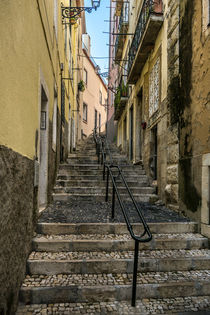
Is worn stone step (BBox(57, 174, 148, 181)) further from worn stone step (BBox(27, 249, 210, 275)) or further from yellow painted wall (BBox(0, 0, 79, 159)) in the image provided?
worn stone step (BBox(27, 249, 210, 275))

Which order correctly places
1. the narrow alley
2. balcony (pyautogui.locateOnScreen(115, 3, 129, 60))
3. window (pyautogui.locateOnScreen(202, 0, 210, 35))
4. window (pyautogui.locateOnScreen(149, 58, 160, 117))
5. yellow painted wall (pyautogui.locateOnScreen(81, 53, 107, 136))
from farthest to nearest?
yellow painted wall (pyautogui.locateOnScreen(81, 53, 107, 136))
balcony (pyautogui.locateOnScreen(115, 3, 129, 60))
window (pyautogui.locateOnScreen(149, 58, 160, 117))
window (pyautogui.locateOnScreen(202, 0, 210, 35))
the narrow alley

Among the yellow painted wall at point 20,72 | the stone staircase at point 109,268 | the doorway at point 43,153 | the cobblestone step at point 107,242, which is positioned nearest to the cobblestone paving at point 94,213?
the stone staircase at point 109,268

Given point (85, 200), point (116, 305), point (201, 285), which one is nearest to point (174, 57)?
point (85, 200)

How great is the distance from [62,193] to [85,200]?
2.33 ft

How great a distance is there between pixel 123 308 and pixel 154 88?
18.9 ft

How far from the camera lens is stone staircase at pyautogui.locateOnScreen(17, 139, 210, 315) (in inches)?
108

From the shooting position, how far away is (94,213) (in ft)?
15.8

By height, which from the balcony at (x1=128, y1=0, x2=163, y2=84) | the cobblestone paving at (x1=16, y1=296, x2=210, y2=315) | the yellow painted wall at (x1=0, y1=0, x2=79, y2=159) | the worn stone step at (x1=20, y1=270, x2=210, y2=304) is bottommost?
the cobblestone paving at (x1=16, y1=296, x2=210, y2=315)

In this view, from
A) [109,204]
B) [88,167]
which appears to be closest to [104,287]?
[109,204]

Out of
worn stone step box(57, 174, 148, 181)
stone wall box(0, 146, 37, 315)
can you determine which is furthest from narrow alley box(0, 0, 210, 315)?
worn stone step box(57, 174, 148, 181)

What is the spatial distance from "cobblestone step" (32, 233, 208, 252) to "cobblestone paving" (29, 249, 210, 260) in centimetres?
8

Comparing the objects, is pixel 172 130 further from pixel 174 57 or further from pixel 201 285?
pixel 201 285

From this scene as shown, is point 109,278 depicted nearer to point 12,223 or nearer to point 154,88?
point 12,223

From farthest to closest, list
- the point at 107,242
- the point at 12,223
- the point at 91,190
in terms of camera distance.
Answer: the point at 91,190 → the point at 107,242 → the point at 12,223
